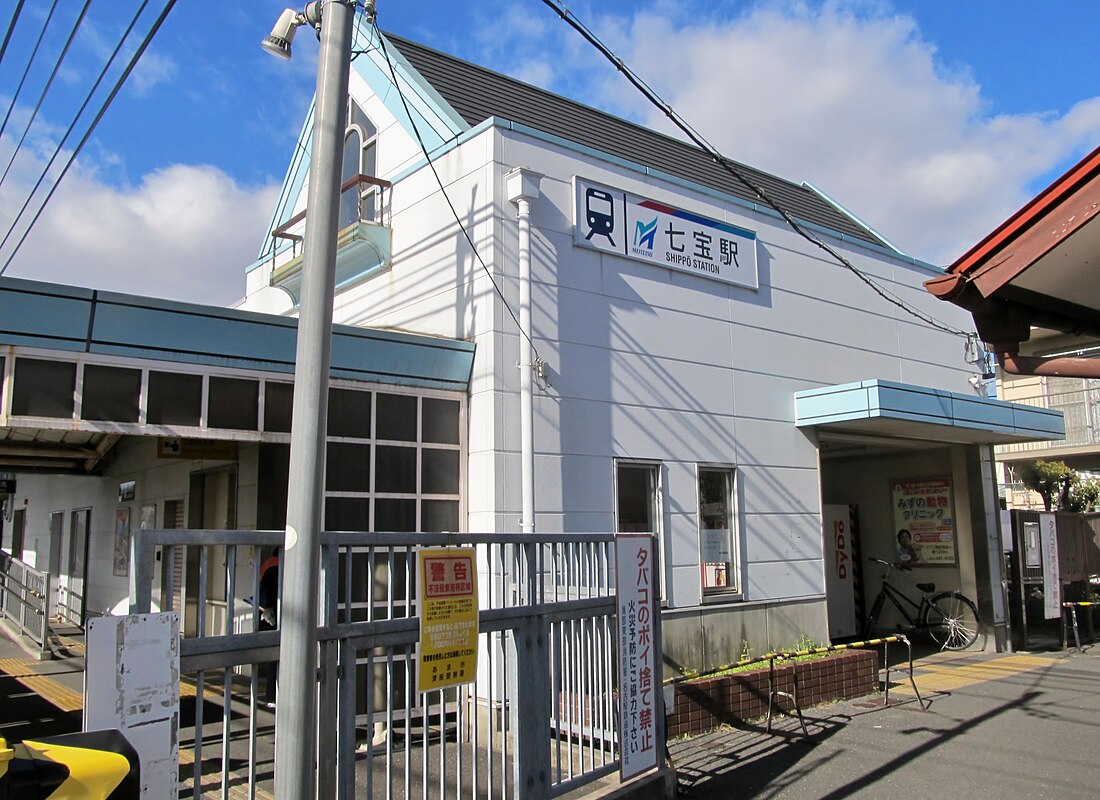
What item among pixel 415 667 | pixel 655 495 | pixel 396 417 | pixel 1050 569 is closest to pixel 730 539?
pixel 655 495

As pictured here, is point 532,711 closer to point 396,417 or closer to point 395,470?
point 395,470

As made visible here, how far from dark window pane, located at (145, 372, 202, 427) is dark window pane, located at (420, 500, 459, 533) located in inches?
99.1

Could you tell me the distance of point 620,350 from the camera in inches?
394

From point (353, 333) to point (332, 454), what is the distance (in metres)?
1.21

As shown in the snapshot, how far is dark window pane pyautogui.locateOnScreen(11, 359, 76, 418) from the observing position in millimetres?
6762

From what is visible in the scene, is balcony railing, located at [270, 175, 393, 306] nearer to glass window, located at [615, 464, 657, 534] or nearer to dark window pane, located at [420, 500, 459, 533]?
dark window pane, located at [420, 500, 459, 533]

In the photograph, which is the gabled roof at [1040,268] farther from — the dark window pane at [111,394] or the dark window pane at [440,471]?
the dark window pane at [111,394]

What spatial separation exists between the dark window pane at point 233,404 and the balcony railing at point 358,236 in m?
3.01

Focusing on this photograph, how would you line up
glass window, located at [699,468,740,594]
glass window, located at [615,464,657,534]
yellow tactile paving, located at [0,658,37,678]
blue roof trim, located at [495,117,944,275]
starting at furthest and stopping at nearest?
yellow tactile paving, located at [0,658,37,678]
glass window, located at [699,468,740,594]
glass window, located at [615,464,657,534]
blue roof trim, located at [495,117,944,275]

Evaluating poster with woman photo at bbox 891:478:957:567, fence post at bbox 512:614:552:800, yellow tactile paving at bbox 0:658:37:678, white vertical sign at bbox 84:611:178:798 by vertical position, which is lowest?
yellow tactile paving at bbox 0:658:37:678

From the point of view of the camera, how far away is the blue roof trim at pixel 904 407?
37.3 feet

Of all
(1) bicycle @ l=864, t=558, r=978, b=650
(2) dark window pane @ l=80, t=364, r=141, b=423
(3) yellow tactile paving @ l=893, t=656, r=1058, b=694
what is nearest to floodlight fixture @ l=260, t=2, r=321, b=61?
(2) dark window pane @ l=80, t=364, r=141, b=423

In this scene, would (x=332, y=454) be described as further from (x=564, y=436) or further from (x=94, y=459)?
(x=94, y=459)

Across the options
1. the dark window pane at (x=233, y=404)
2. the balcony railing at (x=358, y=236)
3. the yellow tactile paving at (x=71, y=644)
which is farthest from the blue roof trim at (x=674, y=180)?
the yellow tactile paving at (x=71, y=644)
